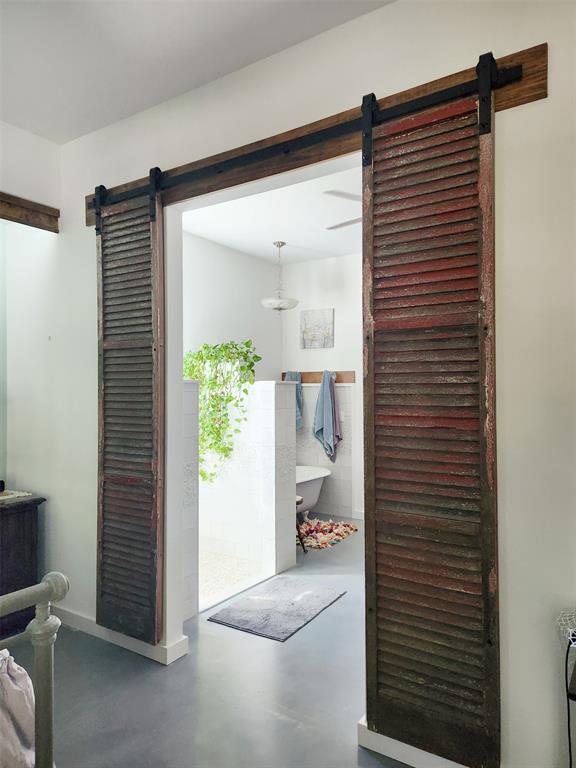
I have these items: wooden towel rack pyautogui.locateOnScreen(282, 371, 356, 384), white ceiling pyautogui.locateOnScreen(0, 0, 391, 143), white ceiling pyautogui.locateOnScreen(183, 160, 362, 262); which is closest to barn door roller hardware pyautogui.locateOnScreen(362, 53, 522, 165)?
white ceiling pyautogui.locateOnScreen(0, 0, 391, 143)

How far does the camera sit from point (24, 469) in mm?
3330

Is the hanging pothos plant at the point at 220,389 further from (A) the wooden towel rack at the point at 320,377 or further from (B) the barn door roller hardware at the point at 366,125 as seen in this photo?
(A) the wooden towel rack at the point at 320,377

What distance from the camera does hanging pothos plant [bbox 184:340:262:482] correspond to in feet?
13.5

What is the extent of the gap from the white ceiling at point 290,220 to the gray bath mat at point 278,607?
2602mm

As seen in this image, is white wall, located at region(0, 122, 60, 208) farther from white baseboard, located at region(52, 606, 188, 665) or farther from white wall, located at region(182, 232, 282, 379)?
white baseboard, located at region(52, 606, 188, 665)

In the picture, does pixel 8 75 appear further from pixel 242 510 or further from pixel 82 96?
pixel 242 510

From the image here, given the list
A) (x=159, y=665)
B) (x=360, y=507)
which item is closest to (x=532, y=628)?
(x=159, y=665)

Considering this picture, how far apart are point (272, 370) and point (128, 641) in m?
3.70

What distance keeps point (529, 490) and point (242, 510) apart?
9.20 feet

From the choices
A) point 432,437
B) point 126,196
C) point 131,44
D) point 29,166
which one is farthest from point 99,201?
point 432,437

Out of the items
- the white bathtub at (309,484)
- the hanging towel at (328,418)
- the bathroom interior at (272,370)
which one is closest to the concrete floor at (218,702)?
the bathroom interior at (272,370)

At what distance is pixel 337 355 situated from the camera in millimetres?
5879

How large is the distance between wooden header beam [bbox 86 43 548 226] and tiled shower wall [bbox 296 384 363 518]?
3478 millimetres

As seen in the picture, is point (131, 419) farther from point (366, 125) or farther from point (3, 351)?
point (366, 125)
